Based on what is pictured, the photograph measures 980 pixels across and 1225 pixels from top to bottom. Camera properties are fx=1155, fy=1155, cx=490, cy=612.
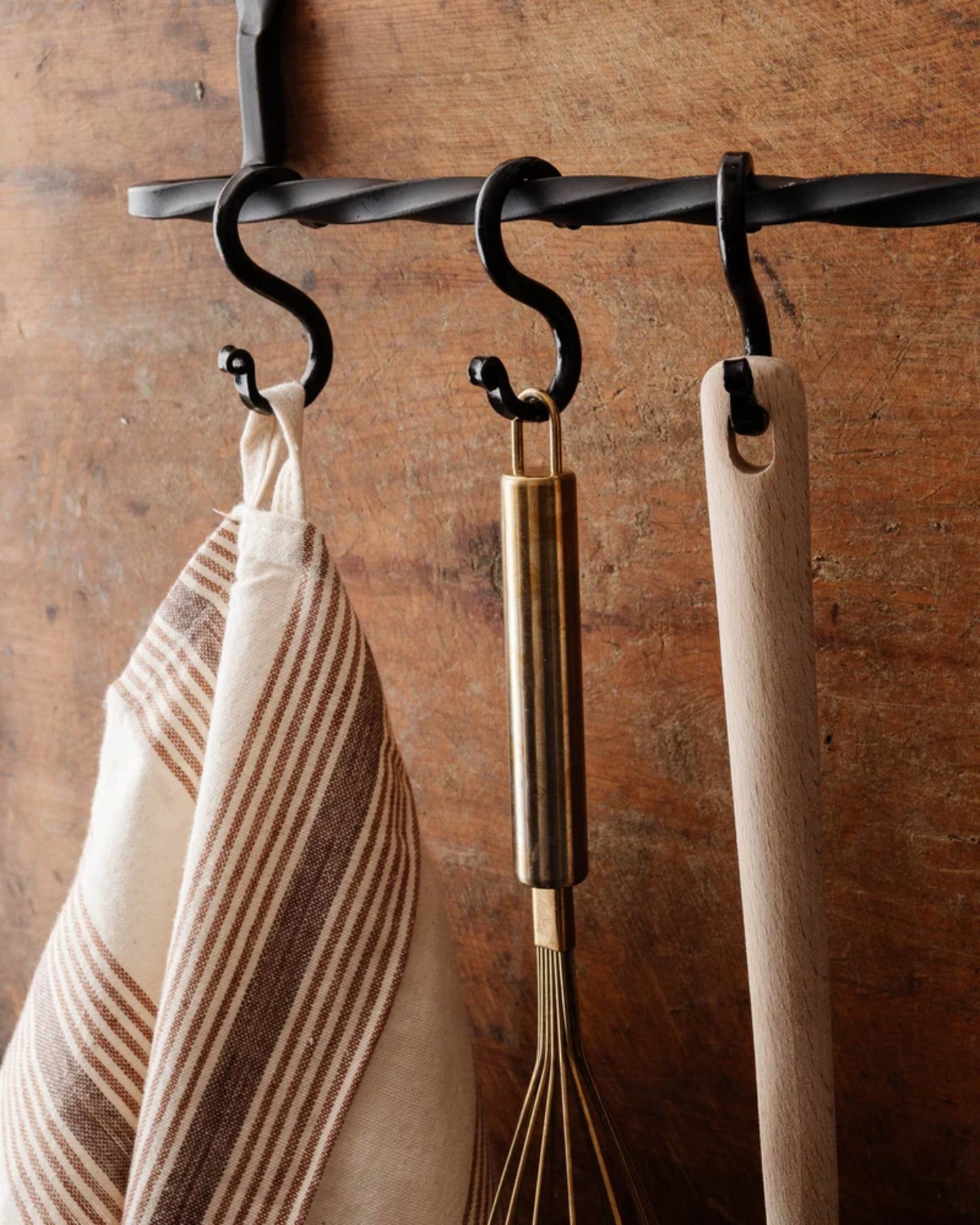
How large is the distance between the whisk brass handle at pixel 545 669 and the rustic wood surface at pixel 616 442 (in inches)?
4.1

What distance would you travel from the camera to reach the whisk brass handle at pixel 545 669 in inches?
12.1

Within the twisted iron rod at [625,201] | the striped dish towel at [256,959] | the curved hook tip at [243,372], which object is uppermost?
the twisted iron rod at [625,201]

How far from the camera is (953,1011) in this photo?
383mm

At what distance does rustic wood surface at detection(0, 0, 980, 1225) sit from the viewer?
36 centimetres

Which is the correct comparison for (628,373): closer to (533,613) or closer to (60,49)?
(533,613)

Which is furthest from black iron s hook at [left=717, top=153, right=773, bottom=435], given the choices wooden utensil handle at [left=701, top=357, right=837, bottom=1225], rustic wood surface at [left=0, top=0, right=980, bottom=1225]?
rustic wood surface at [left=0, top=0, right=980, bottom=1225]

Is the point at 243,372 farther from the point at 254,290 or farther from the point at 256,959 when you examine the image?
the point at 256,959

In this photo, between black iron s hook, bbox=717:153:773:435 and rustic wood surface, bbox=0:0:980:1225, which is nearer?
black iron s hook, bbox=717:153:773:435

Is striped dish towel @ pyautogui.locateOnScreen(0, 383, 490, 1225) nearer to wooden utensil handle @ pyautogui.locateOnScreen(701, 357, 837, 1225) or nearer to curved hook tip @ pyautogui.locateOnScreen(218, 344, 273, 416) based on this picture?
curved hook tip @ pyautogui.locateOnScreen(218, 344, 273, 416)

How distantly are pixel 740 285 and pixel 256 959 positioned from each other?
0.23 metres

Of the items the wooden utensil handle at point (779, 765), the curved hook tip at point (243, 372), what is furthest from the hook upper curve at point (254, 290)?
the wooden utensil handle at point (779, 765)

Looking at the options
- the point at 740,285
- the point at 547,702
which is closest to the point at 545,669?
the point at 547,702

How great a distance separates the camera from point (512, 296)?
0.95 ft

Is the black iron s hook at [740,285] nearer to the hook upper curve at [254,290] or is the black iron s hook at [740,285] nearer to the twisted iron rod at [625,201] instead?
the twisted iron rod at [625,201]
